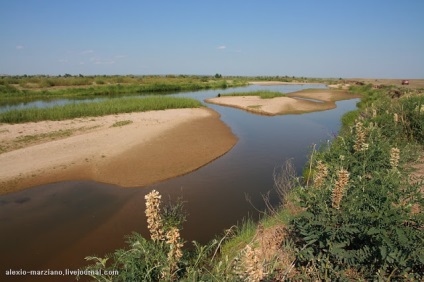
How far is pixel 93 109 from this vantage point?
2139cm

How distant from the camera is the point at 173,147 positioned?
1326 centimetres

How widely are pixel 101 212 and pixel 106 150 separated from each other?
5308mm

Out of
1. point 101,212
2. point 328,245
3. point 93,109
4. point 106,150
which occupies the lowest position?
point 101,212

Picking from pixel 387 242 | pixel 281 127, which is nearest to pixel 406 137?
pixel 387 242

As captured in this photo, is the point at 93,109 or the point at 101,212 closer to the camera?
the point at 101,212

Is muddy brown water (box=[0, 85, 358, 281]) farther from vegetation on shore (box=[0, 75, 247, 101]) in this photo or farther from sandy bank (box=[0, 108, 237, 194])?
vegetation on shore (box=[0, 75, 247, 101])

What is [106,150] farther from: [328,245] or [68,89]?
[68,89]

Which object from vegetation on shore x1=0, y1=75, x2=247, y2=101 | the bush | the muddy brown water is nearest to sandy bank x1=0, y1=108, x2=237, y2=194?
the muddy brown water

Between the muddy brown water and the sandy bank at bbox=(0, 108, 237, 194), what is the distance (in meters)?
0.69

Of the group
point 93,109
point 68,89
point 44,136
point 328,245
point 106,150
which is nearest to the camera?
point 328,245

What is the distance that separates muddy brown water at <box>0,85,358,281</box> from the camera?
587 cm

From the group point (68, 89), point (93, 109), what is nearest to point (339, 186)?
point (93, 109)

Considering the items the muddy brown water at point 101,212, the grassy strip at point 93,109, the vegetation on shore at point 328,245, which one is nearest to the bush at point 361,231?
the vegetation on shore at point 328,245

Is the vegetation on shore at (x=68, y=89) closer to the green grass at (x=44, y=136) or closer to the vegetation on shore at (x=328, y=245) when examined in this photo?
the green grass at (x=44, y=136)
